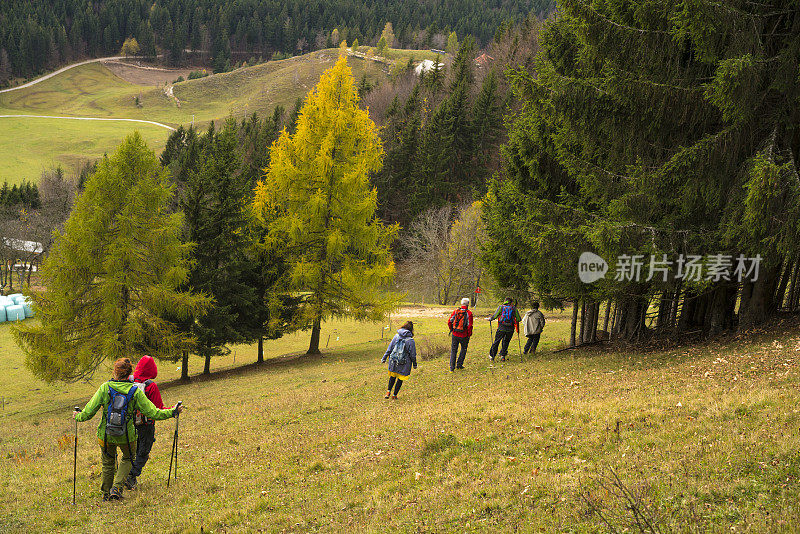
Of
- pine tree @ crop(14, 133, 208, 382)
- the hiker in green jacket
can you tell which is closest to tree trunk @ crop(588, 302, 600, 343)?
the hiker in green jacket

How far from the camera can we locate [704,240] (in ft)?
36.9

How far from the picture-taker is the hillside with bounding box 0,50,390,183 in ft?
323

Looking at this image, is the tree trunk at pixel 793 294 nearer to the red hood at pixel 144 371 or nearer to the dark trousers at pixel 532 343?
the dark trousers at pixel 532 343

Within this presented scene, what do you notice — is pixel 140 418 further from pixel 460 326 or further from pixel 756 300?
pixel 756 300

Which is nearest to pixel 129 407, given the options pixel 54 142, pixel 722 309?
pixel 722 309

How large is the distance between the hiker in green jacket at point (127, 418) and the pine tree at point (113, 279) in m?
14.0

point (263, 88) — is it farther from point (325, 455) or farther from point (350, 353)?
point (325, 455)

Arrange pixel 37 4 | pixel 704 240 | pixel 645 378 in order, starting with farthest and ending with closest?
pixel 37 4 → pixel 704 240 → pixel 645 378

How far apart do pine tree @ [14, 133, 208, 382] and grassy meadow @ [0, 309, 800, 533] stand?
22.8 ft

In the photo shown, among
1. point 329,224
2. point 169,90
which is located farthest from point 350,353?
point 169,90

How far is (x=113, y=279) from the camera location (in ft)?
68.2

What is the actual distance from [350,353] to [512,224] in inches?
585

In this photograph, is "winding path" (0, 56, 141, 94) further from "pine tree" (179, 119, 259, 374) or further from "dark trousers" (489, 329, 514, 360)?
"dark trousers" (489, 329, 514, 360)

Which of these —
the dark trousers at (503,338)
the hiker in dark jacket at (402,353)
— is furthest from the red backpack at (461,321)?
the hiker in dark jacket at (402,353)
